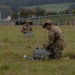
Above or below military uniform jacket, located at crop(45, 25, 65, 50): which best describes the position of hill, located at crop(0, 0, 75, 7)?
below

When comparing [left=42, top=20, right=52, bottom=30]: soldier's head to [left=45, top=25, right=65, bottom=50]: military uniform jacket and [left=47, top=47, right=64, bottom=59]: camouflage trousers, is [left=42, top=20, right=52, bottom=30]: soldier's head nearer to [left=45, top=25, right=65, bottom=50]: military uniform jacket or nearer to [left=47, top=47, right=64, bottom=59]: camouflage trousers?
[left=45, top=25, right=65, bottom=50]: military uniform jacket

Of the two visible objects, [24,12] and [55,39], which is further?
[24,12]

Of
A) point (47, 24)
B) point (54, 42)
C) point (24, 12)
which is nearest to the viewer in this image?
point (47, 24)

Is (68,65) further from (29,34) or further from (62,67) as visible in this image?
(29,34)

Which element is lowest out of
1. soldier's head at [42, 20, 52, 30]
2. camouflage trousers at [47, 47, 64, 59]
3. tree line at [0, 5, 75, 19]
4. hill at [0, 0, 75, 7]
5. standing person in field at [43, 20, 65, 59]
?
tree line at [0, 5, 75, 19]

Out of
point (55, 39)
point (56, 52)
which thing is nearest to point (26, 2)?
point (55, 39)

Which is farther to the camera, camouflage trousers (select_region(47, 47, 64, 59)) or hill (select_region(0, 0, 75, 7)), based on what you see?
hill (select_region(0, 0, 75, 7))

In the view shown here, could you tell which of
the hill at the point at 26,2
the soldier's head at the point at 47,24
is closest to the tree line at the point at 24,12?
the hill at the point at 26,2

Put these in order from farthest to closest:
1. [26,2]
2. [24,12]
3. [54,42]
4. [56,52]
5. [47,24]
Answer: [26,2], [24,12], [54,42], [56,52], [47,24]

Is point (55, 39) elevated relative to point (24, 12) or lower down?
elevated

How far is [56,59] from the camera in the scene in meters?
12.3

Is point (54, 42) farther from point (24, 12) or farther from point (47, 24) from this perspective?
point (24, 12)

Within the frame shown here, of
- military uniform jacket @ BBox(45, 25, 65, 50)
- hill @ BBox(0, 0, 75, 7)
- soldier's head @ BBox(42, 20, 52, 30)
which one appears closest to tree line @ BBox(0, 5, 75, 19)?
hill @ BBox(0, 0, 75, 7)

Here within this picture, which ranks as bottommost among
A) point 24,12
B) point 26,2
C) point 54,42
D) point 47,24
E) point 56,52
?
point 24,12
